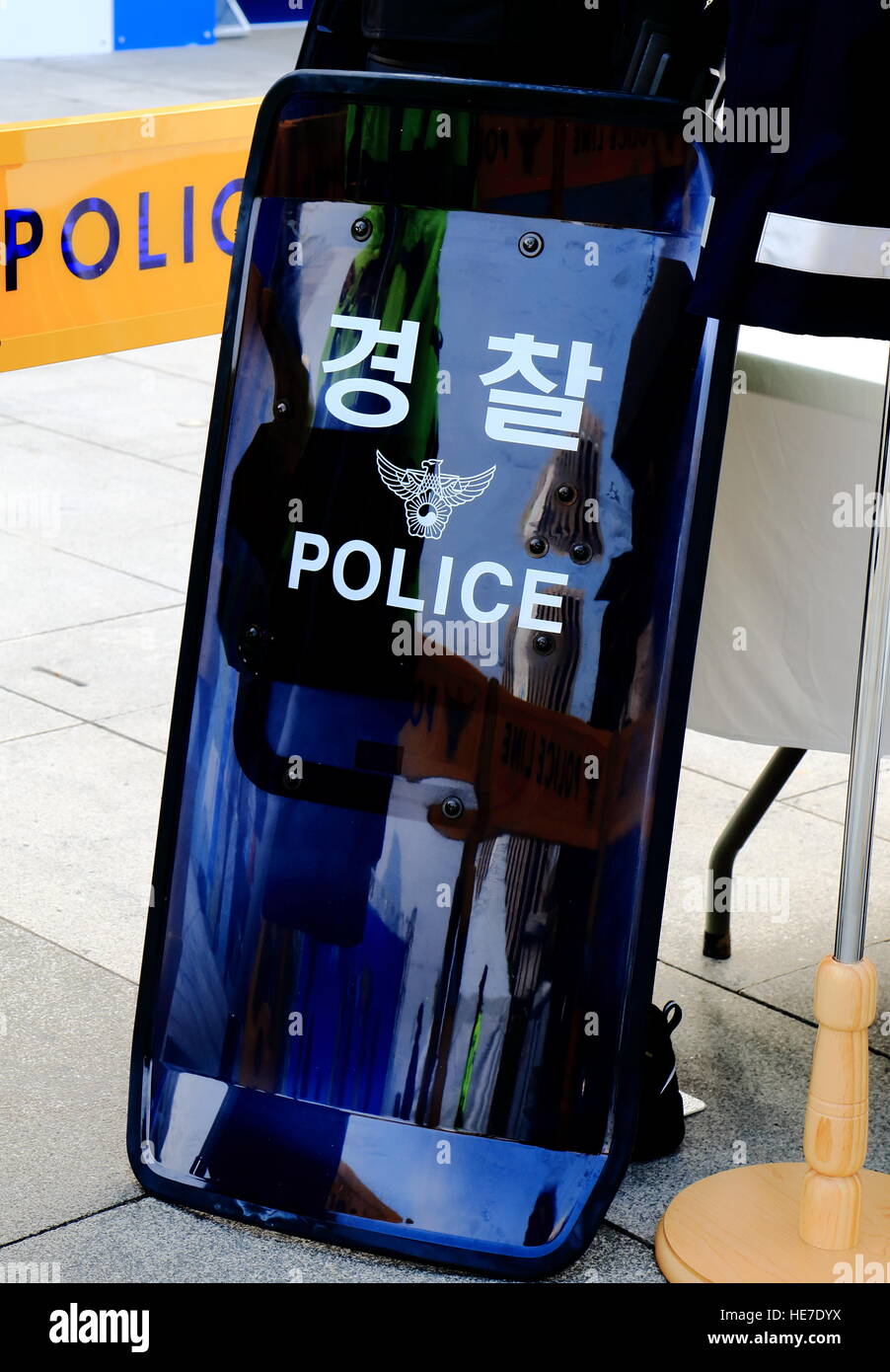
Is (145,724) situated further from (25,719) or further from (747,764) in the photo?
(747,764)

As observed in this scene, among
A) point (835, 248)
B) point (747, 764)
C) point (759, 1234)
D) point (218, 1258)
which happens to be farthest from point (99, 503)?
point (835, 248)

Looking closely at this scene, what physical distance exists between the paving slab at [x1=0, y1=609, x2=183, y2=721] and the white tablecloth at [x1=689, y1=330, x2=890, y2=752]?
6.14 ft

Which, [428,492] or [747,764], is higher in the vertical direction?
[428,492]

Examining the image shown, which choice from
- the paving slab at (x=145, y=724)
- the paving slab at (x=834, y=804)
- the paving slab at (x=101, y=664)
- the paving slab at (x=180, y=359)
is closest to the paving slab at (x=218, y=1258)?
the paving slab at (x=834, y=804)

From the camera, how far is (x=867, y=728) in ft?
8.00

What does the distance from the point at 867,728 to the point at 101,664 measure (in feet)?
9.02

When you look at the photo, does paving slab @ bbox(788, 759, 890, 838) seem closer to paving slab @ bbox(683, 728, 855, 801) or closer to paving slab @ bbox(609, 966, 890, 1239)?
paving slab @ bbox(683, 728, 855, 801)

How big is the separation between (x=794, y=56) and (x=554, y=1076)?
4.59 feet

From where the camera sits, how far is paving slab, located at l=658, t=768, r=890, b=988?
3508 mm

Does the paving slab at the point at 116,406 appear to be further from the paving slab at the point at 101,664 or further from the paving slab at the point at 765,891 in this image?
the paving slab at the point at 765,891

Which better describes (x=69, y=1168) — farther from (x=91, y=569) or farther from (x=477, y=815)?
(x=91, y=569)

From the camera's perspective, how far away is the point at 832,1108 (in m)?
2.53

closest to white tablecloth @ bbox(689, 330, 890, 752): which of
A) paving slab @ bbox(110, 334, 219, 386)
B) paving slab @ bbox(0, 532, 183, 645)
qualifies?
paving slab @ bbox(0, 532, 183, 645)

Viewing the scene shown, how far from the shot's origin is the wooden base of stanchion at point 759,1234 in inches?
100.0
